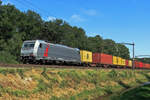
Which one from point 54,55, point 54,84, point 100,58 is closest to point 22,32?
point 100,58

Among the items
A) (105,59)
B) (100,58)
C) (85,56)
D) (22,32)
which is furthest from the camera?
(22,32)

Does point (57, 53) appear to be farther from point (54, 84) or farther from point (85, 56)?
point (54, 84)

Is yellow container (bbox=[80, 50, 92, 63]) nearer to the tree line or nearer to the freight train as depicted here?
the freight train

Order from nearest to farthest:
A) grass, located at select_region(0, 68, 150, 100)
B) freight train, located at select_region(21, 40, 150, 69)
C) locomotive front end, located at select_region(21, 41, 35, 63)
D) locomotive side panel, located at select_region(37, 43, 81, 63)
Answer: grass, located at select_region(0, 68, 150, 100) → locomotive front end, located at select_region(21, 41, 35, 63) → freight train, located at select_region(21, 40, 150, 69) → locomotive side panel, located at select_region(37, 43, 81, 63)

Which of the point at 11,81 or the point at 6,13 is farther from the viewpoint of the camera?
the point at 6,13

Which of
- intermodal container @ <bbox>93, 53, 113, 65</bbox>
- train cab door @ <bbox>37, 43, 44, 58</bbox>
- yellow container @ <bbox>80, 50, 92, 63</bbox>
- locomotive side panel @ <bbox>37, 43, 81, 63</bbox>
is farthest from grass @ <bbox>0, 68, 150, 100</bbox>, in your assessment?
intermodal container @ <bbox>93, 53, 113, 65</bbox>

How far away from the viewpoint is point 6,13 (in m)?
52.1

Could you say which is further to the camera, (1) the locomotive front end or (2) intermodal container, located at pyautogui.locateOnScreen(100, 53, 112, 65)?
(2) intermodal container, located at pyautogui.locateOnScreen(100, 53, 112, 65)

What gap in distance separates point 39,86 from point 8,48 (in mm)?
33086

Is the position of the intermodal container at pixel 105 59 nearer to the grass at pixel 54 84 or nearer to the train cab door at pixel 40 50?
the grass at pixel 54 84

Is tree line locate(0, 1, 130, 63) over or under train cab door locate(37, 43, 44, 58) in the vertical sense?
over

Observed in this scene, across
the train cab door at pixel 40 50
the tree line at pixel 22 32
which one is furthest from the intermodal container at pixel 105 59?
the train cab door at pixel 40 50

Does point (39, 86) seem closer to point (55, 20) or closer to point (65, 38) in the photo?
point (65, 38)

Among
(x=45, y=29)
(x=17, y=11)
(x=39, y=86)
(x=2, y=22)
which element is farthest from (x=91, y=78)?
(x=45, y=29)
